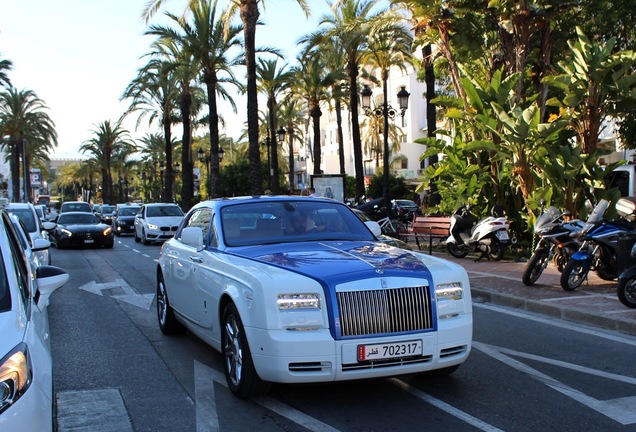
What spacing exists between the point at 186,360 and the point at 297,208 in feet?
6.35

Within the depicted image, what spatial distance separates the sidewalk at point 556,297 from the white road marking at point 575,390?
189 centimetres

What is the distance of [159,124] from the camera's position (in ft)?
153

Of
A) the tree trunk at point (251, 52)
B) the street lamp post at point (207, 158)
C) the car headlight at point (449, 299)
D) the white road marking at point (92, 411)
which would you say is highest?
the tree trunk at point (251, 52)

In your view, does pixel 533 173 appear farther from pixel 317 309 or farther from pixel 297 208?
pixel 317 309

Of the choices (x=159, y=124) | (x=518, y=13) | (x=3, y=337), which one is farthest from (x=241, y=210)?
(x=159, y=124)

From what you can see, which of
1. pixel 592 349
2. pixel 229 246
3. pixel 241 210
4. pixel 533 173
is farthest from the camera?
pixel 533 173

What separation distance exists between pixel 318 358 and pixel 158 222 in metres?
22.7

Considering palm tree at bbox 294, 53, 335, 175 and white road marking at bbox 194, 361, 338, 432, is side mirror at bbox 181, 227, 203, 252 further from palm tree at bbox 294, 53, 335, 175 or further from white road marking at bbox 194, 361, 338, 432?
palm tree at bbox 294, 53, 335, 175

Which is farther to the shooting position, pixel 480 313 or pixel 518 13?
pixel 518 13

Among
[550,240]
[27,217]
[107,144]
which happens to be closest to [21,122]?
[107,144]

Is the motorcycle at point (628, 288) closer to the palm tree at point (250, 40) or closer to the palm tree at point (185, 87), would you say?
the palm tree at point (250, 40)

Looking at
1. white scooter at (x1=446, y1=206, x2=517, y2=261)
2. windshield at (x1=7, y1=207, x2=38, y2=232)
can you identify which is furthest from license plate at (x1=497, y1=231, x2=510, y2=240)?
windshield at (x1=7, y1=207, x2=38, y2=232)

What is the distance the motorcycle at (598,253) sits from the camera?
33.6ft

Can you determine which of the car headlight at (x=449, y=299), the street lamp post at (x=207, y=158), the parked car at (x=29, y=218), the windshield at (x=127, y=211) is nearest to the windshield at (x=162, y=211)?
the street lamp post at (x=207, y=158)
